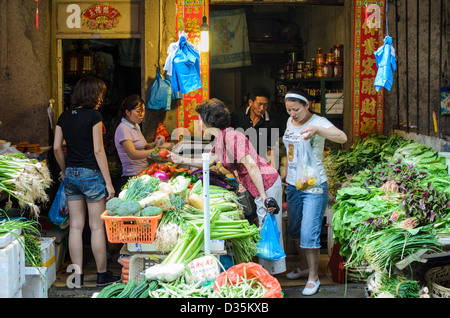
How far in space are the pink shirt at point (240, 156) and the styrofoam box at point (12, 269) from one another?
1941 mm

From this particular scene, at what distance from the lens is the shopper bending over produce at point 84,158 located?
5.60 meters

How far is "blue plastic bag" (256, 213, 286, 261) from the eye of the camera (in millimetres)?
5070

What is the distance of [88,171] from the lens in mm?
5633

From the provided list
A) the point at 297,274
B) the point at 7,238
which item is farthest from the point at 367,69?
the point at 7,238

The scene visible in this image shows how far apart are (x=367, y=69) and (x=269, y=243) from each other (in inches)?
142

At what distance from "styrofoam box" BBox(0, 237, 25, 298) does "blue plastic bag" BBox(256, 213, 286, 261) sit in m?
2.04

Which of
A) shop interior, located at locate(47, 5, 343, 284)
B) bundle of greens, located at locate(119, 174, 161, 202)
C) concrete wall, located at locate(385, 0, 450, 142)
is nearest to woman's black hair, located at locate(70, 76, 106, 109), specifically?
bundle of greens, located at locate(119, 174, 161, 202)

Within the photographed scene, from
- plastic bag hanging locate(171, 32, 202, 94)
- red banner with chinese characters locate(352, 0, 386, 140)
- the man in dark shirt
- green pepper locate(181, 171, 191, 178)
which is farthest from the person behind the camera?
red banner with chinese characters locate(352, 0, 386, 140)

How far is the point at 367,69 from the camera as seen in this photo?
25.1 ft

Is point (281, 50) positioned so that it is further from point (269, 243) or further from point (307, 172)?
point (269, 243)

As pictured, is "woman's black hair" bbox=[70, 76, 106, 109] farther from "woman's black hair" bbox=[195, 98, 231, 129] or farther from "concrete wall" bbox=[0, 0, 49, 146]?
"concrete wall" bbox=[0, 0, 49, 146]

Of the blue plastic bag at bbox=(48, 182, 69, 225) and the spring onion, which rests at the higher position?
the blue plastic bag at bbox=(48, 182, 69, 225)

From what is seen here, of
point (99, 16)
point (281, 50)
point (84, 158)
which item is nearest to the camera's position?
point (84, 158)
